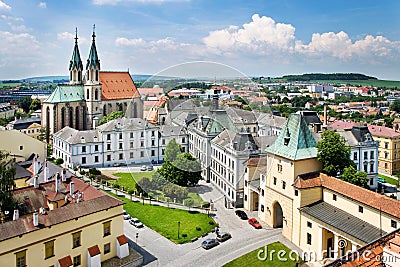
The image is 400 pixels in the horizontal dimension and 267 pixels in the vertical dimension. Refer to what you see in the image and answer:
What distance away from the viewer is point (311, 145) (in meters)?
23.4

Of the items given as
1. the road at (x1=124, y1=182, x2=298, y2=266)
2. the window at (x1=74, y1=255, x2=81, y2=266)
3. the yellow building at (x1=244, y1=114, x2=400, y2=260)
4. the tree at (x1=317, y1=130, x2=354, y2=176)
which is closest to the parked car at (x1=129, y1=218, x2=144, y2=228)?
the road at (x1=124, y1=182, x2=298, y2=266)

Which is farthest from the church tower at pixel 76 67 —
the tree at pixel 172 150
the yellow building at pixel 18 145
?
the tree at pixel 172 150

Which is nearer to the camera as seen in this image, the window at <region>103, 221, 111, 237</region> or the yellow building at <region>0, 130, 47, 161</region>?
the window at <region>103, 221, 111, 237</region>

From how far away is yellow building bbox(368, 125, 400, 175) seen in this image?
44.1 metres

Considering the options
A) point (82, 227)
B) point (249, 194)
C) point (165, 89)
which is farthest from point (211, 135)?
point (249, 194)

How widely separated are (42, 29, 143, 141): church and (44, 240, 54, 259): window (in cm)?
4043

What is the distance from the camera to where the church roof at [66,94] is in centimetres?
6071

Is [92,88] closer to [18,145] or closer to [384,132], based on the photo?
[18,145]

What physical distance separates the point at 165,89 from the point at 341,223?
14.3 metres

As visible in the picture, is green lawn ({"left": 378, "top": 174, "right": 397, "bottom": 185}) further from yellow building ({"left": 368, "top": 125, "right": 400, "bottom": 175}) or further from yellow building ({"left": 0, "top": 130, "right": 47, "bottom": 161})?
yellow building ({"left": 0, "top": 130, "right": 47, "bottom": 161})

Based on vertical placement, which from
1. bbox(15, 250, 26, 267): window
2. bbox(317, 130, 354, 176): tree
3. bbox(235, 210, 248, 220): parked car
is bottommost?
bbox(235, 210, 248, 220): parked car

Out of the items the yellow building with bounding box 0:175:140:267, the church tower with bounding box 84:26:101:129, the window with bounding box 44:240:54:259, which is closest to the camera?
the yellow building with bounding box 0:175:140:267

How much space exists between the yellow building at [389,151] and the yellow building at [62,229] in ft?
115

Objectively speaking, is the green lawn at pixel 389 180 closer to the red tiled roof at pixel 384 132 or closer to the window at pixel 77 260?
the red tiled roof at pixel 384 132
